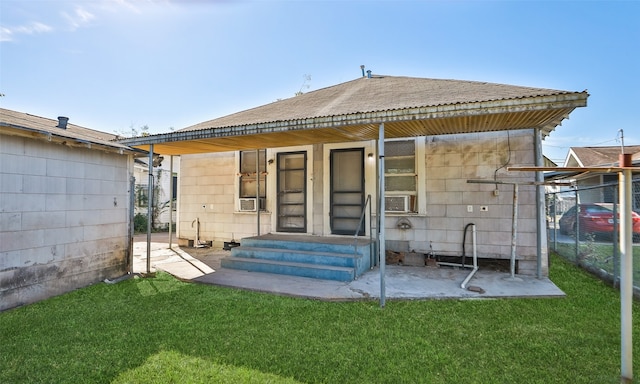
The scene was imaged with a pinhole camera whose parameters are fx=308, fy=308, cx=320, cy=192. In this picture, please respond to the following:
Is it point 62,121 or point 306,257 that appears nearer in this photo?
point 306,257

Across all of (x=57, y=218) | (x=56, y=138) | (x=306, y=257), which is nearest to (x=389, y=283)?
(x=306, y=257)

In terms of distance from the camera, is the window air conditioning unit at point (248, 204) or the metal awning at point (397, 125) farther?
the window air conditioning unit at point (248, 204)

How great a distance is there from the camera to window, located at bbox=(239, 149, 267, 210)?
7.98 m

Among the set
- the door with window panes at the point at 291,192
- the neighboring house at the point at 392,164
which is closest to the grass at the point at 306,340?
the neighboring house at the point at 392,164

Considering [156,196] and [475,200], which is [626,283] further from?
Result: [156,196]

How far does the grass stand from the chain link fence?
878 mm

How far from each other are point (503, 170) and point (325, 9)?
21.7 feet

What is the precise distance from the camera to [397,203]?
6.62 metres

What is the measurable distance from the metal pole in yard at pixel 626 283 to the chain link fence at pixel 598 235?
8.73 feet

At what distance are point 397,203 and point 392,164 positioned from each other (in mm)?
858

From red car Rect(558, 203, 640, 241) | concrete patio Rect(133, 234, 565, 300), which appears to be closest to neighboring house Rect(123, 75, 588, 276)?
concrete patio Rect(133, 234, 565, 300)

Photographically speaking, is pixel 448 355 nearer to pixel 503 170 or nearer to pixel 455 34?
pixel 503 170

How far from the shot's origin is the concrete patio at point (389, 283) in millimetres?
4488

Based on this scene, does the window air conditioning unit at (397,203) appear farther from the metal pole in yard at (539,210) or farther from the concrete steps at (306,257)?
the metal pole in yard at (539,210)
